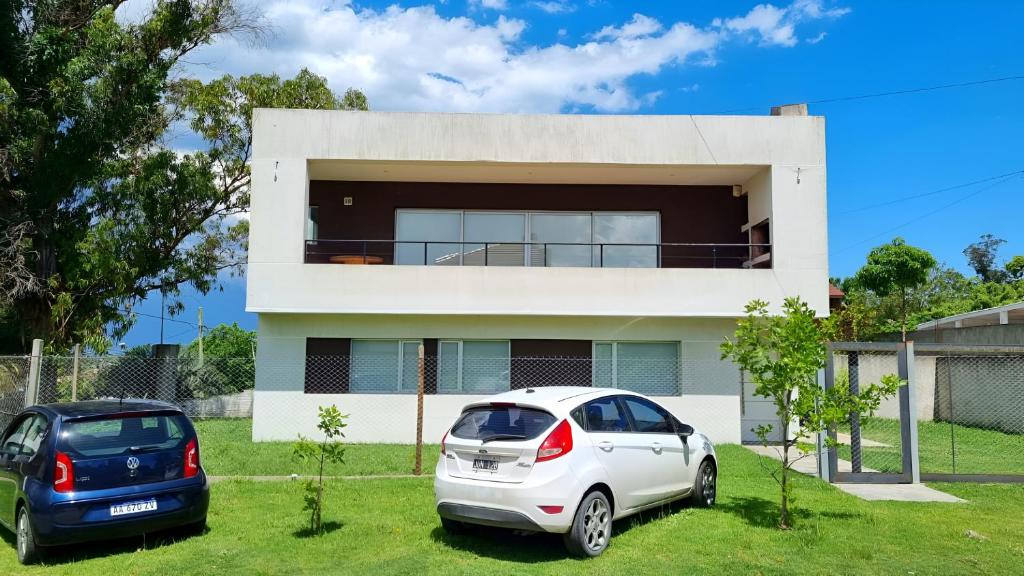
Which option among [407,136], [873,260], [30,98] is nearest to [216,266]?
[30,98]

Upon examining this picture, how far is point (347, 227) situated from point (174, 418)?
9.87 meters

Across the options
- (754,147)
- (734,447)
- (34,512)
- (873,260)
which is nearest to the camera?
(34,512)

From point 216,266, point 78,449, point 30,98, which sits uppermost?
point 30,98

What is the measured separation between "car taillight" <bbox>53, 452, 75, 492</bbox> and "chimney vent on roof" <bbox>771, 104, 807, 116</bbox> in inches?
580

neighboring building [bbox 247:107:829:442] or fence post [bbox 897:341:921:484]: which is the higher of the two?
neighboring building [bbox 247:107:829:442]

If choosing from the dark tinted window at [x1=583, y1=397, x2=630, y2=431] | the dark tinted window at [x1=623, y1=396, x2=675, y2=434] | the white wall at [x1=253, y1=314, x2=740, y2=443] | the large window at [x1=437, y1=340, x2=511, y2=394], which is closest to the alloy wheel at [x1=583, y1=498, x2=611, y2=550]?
the dark tinted window at [x1=583, y1=397, x2=630, y2=431]

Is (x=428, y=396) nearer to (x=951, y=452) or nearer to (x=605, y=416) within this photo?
(x=605, y=416)

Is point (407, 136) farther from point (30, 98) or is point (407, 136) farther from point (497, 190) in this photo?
point (30, 98)

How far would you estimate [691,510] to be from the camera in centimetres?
822

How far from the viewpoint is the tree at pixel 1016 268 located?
4441 cm

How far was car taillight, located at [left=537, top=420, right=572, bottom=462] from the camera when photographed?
633 cm

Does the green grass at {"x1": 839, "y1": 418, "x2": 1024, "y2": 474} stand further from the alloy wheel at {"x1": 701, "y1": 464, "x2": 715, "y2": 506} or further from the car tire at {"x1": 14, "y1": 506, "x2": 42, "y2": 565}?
the car tire at {"x1": 14, "y1": 506, "x2": 42, "y2": 565}

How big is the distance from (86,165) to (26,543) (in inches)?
560

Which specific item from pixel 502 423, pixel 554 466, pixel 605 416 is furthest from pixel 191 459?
pixel 605 416
